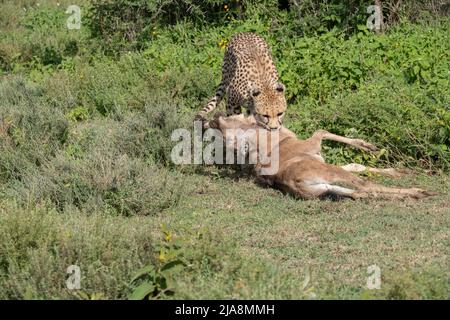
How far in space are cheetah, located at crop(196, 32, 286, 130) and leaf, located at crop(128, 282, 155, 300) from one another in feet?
12.8

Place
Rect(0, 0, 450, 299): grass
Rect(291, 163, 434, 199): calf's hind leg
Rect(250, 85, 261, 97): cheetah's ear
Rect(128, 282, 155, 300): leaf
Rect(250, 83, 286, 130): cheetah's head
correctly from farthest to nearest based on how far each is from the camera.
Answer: Rect(250, 85, 261, 97): cheetah's ear, Rect(250, 83, 286, 130): cheetah's head, Rect(291, 163, 434, 199): calf's hind leg, Rect(0, 0, 450, 299): grass, Rect(128, 282, 155, 300): leaf

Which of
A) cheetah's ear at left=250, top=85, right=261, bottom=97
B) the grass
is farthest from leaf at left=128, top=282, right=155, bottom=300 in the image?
cheetah's ear at left=250, top=85, right=261, bottom=97

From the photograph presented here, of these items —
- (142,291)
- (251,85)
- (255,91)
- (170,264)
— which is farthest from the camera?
(251,85)

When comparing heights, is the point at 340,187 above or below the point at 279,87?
below

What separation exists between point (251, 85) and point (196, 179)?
1.43m

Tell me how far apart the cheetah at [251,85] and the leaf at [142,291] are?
3.90m

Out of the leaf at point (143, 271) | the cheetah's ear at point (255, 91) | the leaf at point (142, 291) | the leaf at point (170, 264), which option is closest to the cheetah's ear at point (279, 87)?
Result: the cheetah's ear at point (255, 91)

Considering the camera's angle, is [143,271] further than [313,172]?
No

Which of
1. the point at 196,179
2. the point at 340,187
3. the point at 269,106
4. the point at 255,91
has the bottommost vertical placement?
the point at 196,179

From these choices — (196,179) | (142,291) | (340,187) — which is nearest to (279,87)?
(196,179)

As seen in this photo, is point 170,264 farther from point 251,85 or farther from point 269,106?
point 251,85

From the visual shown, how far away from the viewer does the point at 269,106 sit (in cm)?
914

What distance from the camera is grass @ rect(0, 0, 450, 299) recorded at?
5.77 m

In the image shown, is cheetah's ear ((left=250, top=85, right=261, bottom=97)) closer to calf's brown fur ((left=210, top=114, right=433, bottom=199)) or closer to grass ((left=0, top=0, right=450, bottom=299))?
calf's brown fur ((left=210, top=114, right=433, bottom=199))
